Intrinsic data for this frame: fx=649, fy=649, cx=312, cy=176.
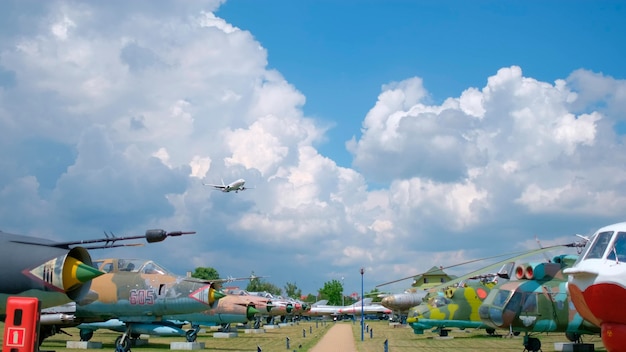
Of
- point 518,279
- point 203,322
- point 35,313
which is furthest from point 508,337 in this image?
point 35,313

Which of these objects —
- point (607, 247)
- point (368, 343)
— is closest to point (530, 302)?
point (607, 247)

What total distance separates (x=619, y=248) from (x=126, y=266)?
16206 millimetres

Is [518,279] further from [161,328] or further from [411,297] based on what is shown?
[411,297]

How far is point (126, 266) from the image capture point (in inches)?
885

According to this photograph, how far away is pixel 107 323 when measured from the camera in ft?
85.1

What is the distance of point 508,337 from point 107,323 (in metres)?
20.2

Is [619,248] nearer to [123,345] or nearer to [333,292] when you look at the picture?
[123,345]

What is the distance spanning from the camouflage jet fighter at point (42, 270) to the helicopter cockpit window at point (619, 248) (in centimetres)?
904

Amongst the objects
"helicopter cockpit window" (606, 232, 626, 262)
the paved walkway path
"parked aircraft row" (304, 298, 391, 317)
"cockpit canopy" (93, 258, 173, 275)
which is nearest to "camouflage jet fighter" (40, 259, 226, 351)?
"cockpit canopy" (93, 258, 173, 275)

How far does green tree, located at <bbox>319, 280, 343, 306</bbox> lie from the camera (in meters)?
154

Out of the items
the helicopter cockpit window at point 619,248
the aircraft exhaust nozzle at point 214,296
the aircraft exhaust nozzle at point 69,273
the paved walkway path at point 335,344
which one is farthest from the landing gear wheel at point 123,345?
the helicopter cockpit window at point 619,248

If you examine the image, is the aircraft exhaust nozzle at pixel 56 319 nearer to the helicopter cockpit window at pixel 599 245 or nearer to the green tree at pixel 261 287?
the helicopter cockpit window at pixel 599 245

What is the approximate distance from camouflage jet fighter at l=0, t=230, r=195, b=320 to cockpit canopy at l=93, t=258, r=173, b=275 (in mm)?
11277

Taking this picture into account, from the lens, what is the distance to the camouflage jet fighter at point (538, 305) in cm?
2127
